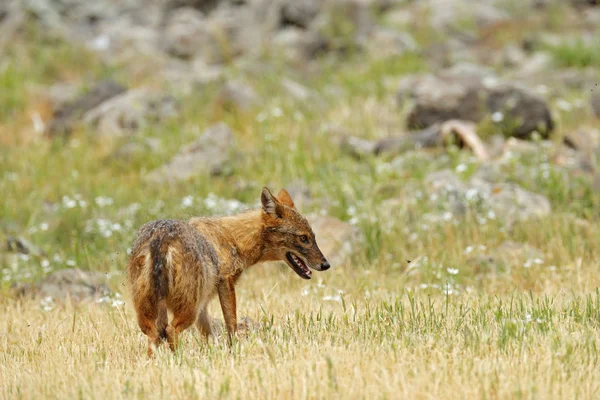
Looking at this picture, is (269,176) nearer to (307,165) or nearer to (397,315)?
(307,165)

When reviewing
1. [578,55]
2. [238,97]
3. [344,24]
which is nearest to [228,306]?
[238,97]

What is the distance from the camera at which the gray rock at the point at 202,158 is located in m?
14.4

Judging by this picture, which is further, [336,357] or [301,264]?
[301,264]

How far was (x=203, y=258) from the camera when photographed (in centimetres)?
637

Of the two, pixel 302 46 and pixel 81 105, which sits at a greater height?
pixel 302 46

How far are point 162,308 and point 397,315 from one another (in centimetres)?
178

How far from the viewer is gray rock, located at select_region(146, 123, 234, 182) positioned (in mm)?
14406

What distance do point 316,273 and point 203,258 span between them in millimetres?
3603

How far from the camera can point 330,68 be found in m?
21.2

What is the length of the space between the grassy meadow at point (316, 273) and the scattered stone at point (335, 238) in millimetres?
161

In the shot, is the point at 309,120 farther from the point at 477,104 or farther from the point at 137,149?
the point at 137,149

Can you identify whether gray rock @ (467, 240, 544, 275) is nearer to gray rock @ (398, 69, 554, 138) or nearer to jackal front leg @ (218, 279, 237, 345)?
jackal front leg @ (218, 279, 237, 345)

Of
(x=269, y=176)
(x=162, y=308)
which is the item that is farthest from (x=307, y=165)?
(x=162, y=308)

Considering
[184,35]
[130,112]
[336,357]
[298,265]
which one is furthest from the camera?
[184,35]
